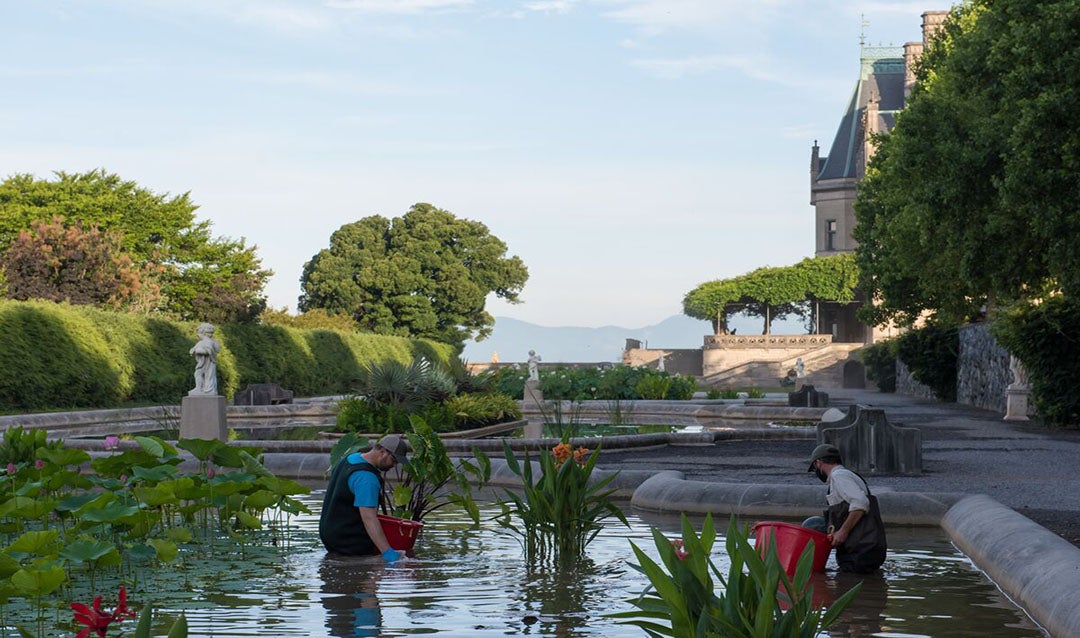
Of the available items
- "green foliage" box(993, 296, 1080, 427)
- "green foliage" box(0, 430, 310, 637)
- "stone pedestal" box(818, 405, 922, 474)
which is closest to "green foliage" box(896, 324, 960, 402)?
"green foliage" box(993, 296, 1080, 427)

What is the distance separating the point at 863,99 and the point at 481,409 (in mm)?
68536

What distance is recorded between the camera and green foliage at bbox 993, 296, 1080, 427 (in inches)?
957

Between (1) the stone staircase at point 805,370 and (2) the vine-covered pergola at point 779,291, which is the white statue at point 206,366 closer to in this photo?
(1) the stone staircase at point 805,370

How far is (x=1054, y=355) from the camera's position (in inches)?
957

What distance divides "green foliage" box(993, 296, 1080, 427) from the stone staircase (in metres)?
46.5

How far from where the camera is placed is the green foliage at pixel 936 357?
41.2 meters

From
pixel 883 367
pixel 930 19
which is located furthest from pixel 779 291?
pixel 883 367

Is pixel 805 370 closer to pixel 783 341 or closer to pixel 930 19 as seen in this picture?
pixel 783 341

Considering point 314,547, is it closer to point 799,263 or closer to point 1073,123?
point 1073,123

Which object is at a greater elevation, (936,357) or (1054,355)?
(936,357)

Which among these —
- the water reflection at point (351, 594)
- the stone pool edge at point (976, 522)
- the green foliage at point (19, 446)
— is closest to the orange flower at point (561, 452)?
the water reflection at point (351, 594)

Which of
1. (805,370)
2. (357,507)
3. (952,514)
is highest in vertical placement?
(805,370)

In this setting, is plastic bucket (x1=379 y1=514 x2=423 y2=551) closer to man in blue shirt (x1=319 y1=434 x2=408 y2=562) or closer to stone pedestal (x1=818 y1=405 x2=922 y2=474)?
man in blue shirt (x1=319 y1=434 x2=408 y2=562)

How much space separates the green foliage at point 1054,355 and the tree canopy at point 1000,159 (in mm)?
616
